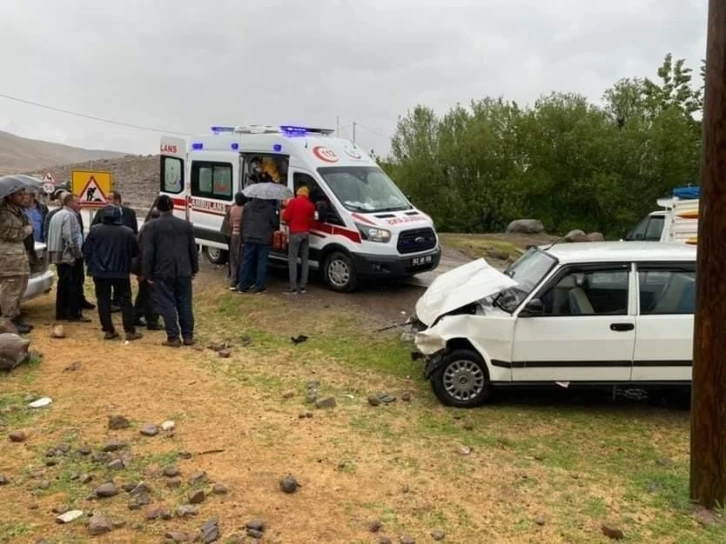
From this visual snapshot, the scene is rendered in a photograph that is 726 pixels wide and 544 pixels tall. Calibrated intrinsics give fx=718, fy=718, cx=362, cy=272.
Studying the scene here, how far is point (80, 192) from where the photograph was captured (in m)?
13.6

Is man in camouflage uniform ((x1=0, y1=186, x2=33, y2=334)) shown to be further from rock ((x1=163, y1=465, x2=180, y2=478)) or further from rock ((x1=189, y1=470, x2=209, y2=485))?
rock ((x1=189, y1=470, x2=209, y2=485))

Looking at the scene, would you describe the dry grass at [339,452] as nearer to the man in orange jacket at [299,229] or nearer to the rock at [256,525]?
the rock at [256,525]

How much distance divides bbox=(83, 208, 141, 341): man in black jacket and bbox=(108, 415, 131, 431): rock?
325 centimetres

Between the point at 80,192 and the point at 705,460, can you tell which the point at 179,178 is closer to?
the point at 80,192

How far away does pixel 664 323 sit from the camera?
6.81 meters

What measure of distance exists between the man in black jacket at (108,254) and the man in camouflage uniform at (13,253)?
74 cm

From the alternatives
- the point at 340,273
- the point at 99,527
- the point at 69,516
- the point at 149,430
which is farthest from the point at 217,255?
the point at 99,527

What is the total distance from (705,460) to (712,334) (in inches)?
35.3

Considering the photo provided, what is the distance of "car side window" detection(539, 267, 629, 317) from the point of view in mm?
6918

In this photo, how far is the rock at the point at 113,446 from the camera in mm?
5566

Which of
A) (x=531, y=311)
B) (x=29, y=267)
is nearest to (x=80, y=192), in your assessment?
(x=29, y=267)

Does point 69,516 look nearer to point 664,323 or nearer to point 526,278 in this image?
point 526,278

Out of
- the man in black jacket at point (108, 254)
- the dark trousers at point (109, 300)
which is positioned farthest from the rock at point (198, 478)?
the dark trousers at point (109, 300)

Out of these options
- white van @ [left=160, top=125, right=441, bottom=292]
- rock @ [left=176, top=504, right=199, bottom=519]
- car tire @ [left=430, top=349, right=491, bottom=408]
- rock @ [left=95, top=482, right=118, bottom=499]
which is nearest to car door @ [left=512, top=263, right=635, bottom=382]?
car tire @ [left=430, top=349, right=491, bottom=408]
